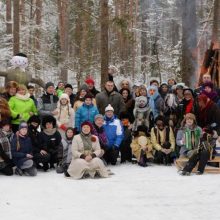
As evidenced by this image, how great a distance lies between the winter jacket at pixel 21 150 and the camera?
8758 mm

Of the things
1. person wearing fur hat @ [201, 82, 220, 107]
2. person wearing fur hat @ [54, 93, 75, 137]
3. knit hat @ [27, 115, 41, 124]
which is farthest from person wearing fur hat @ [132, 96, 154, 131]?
knit hat @ [27, 115, 41, 124]

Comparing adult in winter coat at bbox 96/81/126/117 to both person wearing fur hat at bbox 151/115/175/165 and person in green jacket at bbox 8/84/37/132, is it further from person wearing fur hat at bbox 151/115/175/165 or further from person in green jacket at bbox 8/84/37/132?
person in green jacket at bbox 8/84/37/132

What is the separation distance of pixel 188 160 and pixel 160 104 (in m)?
1.94

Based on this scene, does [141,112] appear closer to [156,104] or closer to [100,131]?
[156,104]

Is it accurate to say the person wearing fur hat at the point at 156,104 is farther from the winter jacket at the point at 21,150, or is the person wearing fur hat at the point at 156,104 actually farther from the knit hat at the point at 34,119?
the winter jacket at the point at 21,150

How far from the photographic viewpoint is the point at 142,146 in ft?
31.8

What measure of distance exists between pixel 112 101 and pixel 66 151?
1.83 m

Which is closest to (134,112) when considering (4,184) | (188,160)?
(188,160)

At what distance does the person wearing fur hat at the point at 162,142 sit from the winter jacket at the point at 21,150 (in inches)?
108

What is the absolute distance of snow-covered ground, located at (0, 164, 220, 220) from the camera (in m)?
6.10

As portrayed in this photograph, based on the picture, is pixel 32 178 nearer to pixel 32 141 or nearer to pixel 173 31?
pixel 32 141

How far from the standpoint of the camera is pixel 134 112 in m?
10.3

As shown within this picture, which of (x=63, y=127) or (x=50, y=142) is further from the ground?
(x=63, y=127)

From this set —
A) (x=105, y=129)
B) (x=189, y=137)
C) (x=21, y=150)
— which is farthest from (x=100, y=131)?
(x=189, y=137)
